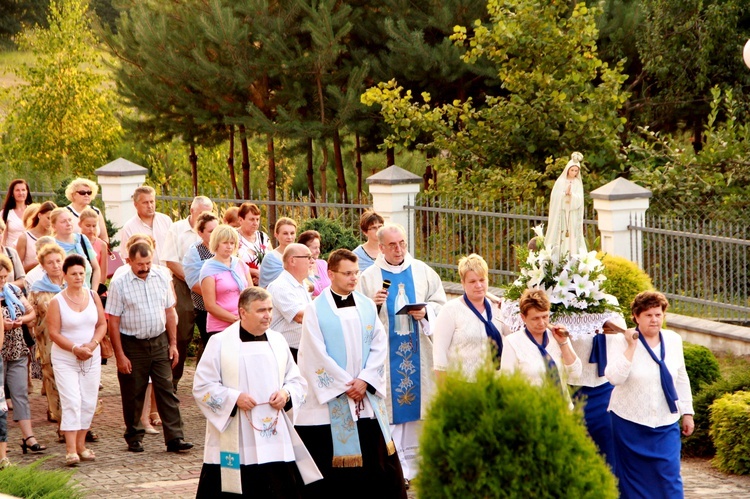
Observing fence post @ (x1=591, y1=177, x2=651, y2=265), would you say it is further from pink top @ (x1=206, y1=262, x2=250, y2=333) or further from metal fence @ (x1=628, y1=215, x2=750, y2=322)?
pink top @ (x1=206, y1=262, x2=250, y2=333)

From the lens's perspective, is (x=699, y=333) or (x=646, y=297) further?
(x=699, y=333)

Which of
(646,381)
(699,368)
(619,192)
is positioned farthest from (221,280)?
(619,192)

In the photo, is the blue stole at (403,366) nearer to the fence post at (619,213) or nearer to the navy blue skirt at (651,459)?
the navy blue skirt at (651,459)

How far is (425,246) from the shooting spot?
1559cm

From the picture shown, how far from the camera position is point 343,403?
7.88 metres

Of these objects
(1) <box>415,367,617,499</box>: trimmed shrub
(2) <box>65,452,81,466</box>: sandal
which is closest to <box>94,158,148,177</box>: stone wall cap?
(2) <box>65,452,81,466</box>: sandal

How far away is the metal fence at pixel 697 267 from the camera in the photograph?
13062 mm

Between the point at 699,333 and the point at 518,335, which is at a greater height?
the point at 518,335

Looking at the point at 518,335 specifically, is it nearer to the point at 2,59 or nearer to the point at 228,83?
the point at 228,83

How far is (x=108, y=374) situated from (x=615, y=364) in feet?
A: 21.9

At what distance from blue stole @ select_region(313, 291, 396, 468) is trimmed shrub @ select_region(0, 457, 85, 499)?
168 cm

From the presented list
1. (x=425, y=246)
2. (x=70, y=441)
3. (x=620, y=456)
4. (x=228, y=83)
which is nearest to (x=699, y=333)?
(x=425, y=246)

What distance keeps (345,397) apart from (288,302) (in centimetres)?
127

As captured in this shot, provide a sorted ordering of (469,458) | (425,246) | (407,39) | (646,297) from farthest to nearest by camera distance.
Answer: (407,39) < (425,246) < (646,297) < (469,458)
